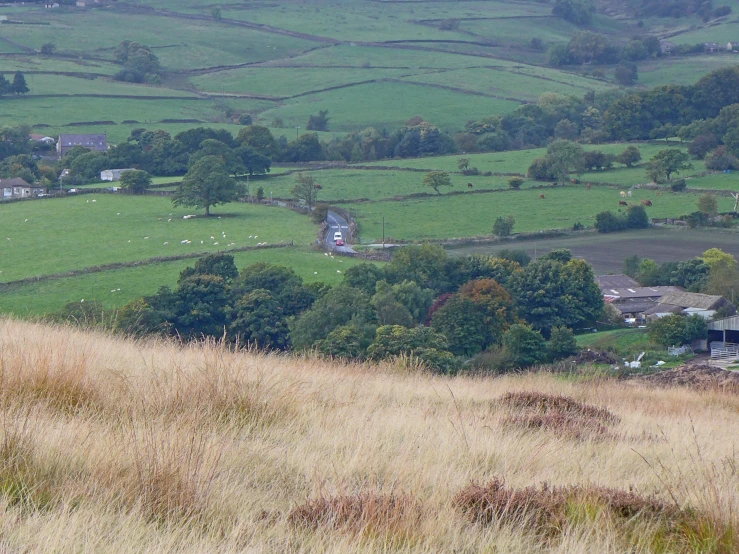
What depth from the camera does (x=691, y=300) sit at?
46.1 metres

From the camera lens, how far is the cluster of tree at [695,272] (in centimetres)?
4922

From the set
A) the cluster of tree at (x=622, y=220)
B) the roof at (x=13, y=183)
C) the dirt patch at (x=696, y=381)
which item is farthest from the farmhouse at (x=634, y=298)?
the roof at (x=13, y=183)

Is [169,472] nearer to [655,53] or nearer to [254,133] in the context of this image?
[254,133]

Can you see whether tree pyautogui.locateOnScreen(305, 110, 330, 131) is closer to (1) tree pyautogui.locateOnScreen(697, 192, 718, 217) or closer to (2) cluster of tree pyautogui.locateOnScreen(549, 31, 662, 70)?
(1) tree pyautogui.locateOnScreen(697, 192, 718, 217)

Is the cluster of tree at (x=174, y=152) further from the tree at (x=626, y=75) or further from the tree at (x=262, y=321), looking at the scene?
the tree at (x=626, y=75)

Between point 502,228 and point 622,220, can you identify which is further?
point 622,220

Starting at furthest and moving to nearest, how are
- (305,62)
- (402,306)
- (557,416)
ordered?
(305,62), (402,306), (557,416)

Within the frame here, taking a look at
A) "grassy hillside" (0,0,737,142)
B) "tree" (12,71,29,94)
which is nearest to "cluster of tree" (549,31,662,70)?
"grassy hillside" (0,0,737,142)

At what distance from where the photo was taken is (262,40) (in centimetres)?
15812

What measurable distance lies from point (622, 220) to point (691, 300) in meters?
21.5

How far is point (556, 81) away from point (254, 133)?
64176mm

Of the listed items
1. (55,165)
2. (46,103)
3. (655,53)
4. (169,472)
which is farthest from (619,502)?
(655,53)

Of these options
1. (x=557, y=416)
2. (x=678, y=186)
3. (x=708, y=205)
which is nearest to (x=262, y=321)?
(x=557, y=416)

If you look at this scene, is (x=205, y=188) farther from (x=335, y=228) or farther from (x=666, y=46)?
(x=666, y=46)
